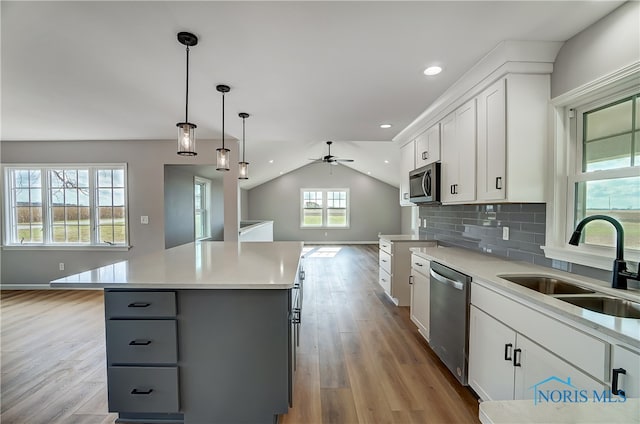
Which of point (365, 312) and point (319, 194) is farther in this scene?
point (319, 194)

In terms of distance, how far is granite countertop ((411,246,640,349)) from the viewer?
1015 mm

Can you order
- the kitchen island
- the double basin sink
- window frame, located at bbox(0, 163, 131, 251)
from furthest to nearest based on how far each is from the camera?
window frame, located at bbox(0, 163, 131, 251), the kitchen island, the double basin sink

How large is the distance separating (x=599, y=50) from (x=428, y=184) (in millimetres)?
1596

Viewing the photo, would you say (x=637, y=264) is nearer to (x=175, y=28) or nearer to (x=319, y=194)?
(x=175, y=28)

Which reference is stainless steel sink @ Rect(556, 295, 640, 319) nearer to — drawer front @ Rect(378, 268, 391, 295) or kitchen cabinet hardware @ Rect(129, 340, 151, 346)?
kitchen cabinet hardware @ Rect(129, 340, 151, 346)

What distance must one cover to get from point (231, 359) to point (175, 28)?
1.95m

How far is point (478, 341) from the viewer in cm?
181

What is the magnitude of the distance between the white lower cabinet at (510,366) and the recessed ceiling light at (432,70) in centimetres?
173

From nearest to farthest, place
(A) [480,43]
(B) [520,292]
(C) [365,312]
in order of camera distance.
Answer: (B) [520,292] < (A) [480,43] < (C) [365,312]

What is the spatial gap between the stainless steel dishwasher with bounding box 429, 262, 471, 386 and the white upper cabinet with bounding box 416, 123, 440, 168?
1308mm

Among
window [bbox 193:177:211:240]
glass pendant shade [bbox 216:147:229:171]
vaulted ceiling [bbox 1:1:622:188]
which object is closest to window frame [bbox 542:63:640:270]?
vaulted ceiling [bbox 1:1:622:188]

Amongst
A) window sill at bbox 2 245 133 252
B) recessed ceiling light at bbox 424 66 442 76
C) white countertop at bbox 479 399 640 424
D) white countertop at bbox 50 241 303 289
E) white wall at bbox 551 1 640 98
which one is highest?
recessed ceiling light at bbox 424 66 442 76

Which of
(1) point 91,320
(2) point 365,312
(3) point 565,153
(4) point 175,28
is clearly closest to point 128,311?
(4) point 175,28

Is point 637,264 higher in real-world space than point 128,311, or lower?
higher
